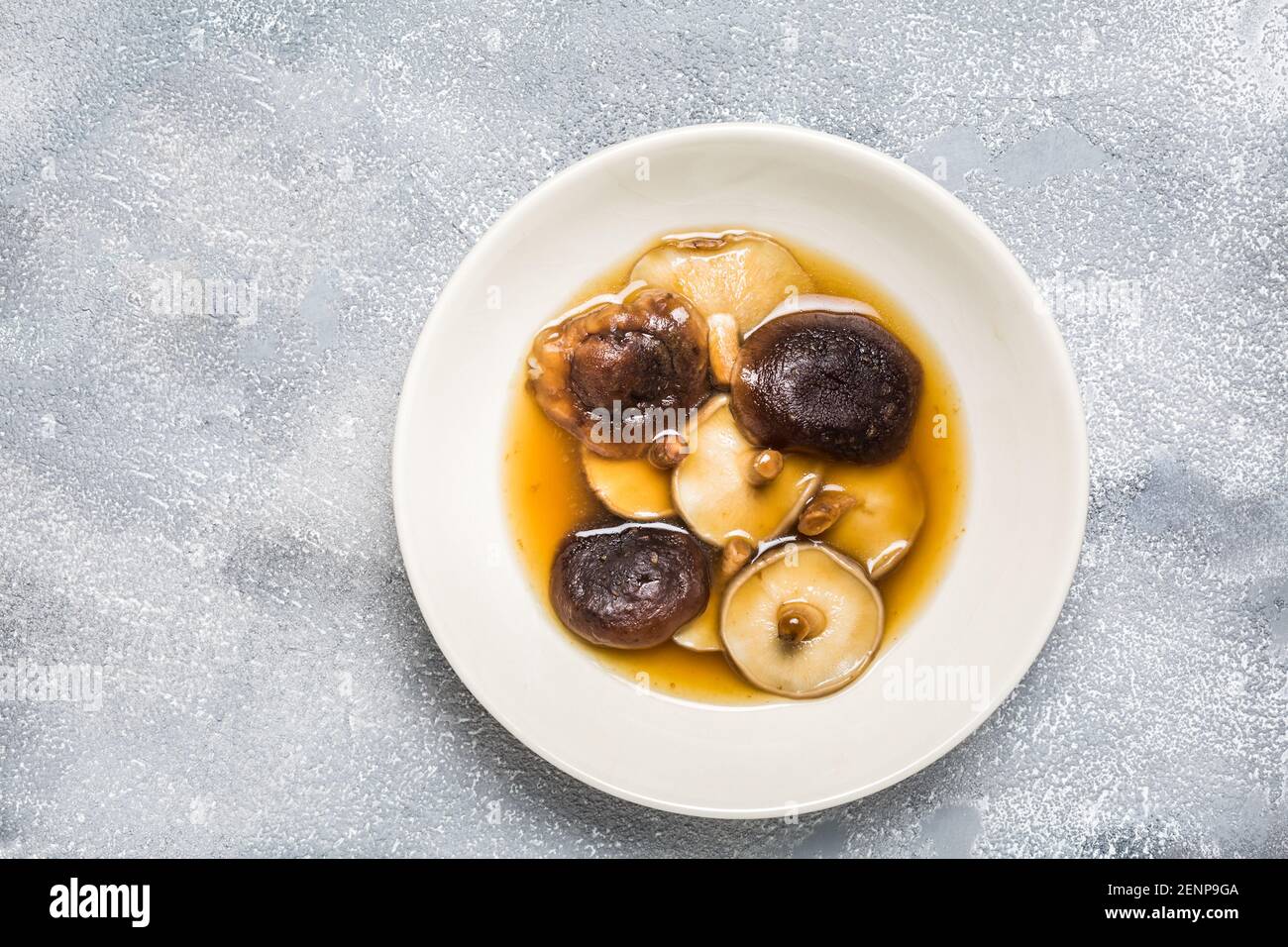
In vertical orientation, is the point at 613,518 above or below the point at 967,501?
below

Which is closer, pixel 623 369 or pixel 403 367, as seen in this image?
pixel 623 369

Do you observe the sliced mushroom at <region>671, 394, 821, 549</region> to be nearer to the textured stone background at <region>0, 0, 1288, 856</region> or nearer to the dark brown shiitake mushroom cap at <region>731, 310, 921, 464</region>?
the dark brown shiitake mushroom cap at <region>731, 310, 921, 464</region>

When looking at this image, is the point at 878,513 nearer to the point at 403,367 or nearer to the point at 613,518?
the point at 613,518

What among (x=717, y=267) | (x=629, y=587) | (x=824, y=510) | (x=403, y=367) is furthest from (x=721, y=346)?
(x=403, y=367)

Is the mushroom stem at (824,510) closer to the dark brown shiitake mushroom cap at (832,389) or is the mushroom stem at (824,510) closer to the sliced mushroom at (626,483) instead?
the dark brown shiitake mushroom cap at (832,389)

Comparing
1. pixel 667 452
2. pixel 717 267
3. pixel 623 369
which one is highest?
pixel 717 267

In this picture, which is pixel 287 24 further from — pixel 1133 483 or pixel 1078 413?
pixel 1133 483
